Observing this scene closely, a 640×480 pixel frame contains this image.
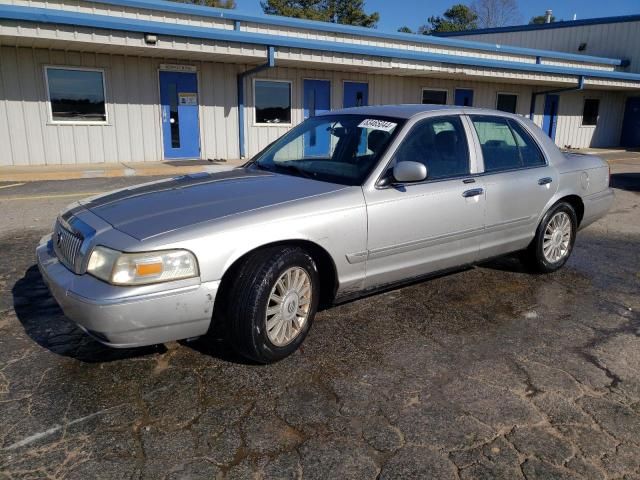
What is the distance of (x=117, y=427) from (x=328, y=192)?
1857 millimetres

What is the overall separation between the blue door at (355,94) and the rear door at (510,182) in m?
12.9

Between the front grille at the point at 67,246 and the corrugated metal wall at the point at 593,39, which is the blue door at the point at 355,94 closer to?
the front grille at the point at 67,246

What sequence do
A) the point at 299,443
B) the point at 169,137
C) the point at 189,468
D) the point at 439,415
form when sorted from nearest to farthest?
the point at 189,468 → the point at 299,443 → the point at 439,415 → the point at 169,137

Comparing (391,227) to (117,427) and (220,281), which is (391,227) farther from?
(117,427)

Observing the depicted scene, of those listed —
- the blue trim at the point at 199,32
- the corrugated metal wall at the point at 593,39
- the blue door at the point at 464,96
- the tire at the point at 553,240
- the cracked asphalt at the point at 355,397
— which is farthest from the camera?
the corrugated metal wall at the point at 593,39

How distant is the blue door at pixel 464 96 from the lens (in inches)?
807

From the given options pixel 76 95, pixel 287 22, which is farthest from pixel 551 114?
pixel 76 95

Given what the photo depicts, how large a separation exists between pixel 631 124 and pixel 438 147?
2776 centimetres

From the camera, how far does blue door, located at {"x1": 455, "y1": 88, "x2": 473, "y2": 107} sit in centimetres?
2050

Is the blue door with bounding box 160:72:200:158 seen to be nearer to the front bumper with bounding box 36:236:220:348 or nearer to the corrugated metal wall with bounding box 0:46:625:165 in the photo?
the corrugated metal wall with bounding box 0:46:625:165

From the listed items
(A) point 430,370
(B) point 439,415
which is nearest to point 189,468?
(B) point 439,415

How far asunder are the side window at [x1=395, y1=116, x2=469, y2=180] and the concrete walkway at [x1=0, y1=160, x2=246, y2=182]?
705 centimetres

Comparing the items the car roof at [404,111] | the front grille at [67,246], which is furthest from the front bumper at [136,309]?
the car roof at [404,111]

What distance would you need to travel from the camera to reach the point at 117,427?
265 centimetres
